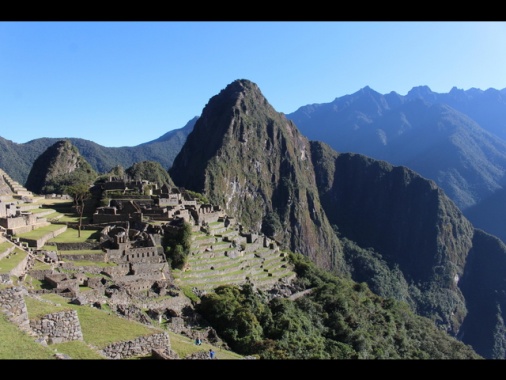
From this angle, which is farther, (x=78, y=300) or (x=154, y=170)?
(x=154, y=170)

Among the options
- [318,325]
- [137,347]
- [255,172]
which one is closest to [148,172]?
[318,325]

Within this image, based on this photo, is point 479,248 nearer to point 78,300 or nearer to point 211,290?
point 211,290

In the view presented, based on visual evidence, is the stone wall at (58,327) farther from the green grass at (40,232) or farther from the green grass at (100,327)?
the green grass at (40,232)

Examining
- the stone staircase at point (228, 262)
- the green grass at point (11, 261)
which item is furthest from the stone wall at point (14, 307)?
the stone staircase at point (228, 262)

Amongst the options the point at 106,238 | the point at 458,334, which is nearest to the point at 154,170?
the point at 106,238

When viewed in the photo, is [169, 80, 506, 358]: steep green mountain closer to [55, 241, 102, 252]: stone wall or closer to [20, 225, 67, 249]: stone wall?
[20, 225, 67, 249]: stone wall
